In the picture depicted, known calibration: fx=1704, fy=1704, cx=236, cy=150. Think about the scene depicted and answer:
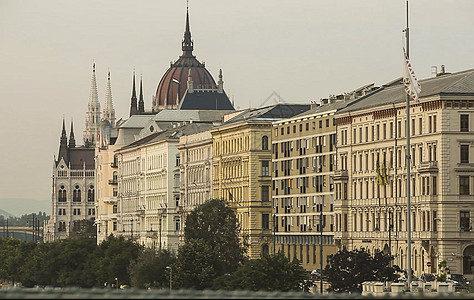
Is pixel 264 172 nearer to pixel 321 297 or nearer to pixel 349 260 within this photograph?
pixel 349 260

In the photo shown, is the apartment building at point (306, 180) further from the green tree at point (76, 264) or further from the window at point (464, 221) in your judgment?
the window at point (464, 221)

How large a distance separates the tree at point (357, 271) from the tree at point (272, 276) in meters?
2.92

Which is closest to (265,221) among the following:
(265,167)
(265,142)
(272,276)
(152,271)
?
(265,167)

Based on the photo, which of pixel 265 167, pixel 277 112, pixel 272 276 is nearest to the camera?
pixel 272 276

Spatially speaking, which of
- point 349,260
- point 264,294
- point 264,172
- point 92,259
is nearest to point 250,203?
point 264,172

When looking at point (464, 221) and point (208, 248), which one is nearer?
point (464, 221)

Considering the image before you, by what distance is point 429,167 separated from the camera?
142 meters

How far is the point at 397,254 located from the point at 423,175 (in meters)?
7.59

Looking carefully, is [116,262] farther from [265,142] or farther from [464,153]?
[464,153]

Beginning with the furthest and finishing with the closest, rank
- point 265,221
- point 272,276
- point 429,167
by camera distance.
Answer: point 265,221
point 429,167
point 272,276

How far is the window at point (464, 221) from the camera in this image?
462 feet

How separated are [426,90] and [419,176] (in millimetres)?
7884

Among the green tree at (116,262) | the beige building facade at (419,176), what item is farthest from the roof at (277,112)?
the beige building facade at (419,176)

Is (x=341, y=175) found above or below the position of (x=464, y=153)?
below
